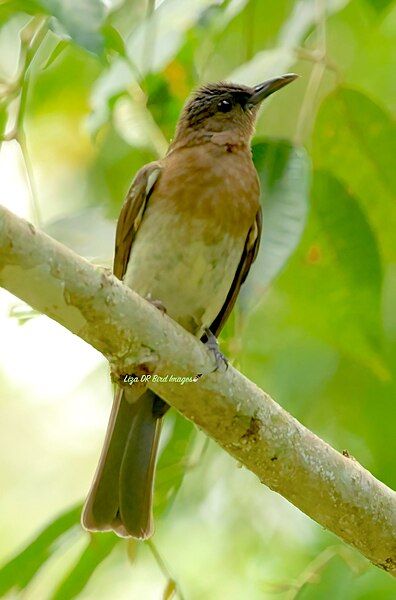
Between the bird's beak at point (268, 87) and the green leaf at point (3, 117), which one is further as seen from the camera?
the bird's beak at point (268, 87)

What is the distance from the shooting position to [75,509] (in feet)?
11.4

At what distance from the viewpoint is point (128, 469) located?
380cm

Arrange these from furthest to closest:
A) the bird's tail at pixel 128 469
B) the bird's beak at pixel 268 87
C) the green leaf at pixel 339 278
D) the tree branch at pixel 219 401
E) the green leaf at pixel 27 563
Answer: the bird's beak at pixel 268 87 < the bird's tail at pixel 128 469 < the green leaf at pixel 339 278 < the green leaf at pixel 27 563 < the tree branch at pixel 219 401

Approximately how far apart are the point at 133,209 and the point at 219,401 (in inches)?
40.7

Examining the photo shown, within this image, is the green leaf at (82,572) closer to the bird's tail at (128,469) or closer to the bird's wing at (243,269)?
the bird's tail at (128,469)

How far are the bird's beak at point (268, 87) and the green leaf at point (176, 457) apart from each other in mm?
1093

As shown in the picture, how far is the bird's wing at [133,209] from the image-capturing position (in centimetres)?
379

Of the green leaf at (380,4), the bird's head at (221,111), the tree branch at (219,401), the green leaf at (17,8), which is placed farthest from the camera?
the bird's head at (221,111)

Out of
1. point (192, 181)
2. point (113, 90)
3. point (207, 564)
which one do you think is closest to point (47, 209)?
point (207, 564)

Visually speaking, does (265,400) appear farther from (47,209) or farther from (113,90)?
(47,209)

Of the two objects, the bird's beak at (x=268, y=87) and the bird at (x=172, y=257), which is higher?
the bird's beak at (x=268, y=87)

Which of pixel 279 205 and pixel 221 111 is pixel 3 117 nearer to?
pixel 279 205

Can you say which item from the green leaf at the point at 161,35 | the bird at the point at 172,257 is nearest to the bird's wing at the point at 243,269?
the bird at the point at 172,257

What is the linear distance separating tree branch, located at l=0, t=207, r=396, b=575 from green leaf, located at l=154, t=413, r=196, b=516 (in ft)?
1.47
